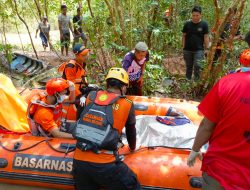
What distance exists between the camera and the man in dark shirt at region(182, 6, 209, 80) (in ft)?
20.2

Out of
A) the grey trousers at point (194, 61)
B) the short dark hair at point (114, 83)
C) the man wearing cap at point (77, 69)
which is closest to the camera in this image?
the short dark hair at point (114, 83)

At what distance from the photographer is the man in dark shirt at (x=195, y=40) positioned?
6148mm

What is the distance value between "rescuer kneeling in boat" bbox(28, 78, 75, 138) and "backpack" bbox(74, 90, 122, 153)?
0.99 metres

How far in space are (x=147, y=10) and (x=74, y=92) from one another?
312cm

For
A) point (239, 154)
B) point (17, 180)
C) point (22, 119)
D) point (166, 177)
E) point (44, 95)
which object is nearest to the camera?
point (239, 154)

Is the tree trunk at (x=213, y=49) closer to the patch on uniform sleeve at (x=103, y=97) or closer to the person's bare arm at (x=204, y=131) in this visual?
the patch on uniform sleeve at (x=103, y=97)

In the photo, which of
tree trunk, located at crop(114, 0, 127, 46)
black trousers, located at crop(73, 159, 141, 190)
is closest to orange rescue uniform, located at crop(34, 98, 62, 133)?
black trousers, located at crop(73, 159, 141, 190)

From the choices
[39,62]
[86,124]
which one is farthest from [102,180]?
[39,62]

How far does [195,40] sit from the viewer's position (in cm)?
621

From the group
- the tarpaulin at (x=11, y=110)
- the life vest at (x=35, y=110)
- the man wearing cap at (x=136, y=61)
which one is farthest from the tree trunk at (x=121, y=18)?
the life vest at (x=35, y=110)

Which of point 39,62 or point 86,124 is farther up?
point 86,124

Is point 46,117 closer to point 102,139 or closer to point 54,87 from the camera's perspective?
point 54,87

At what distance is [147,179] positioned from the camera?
3.11 meters

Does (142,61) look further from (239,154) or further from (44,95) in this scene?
(239,154)
